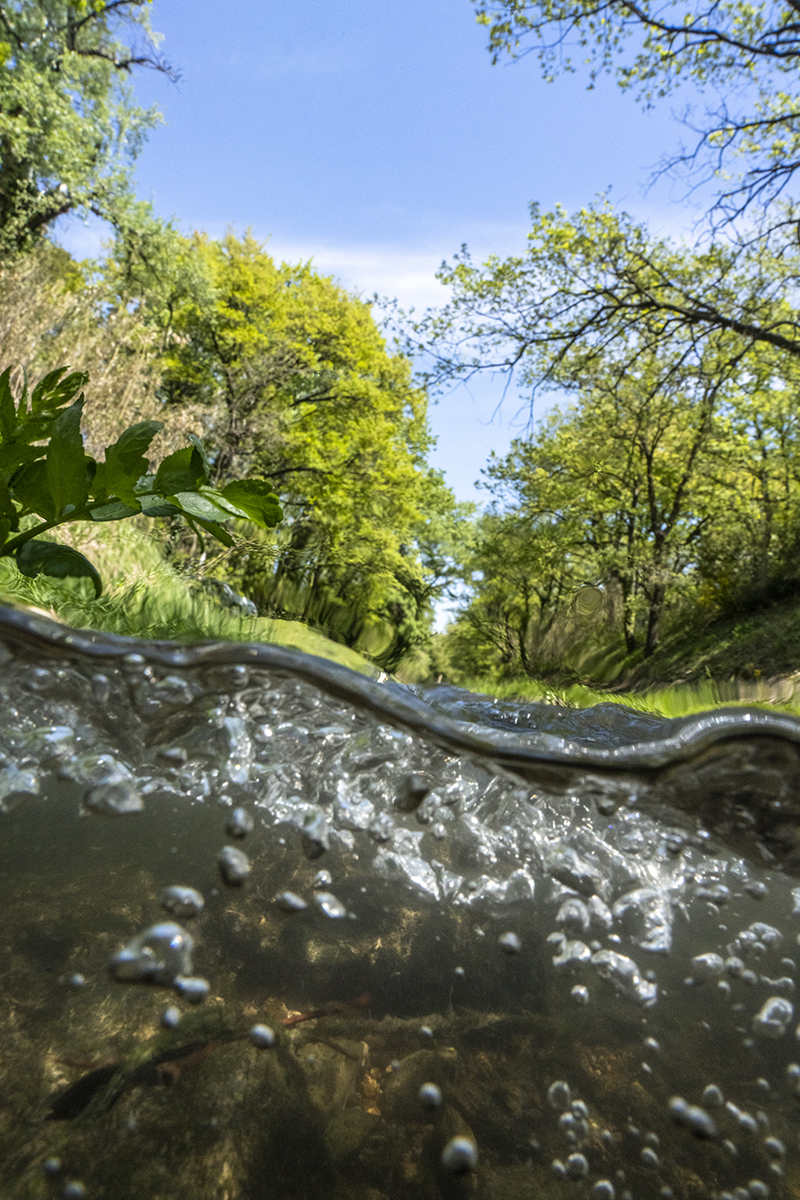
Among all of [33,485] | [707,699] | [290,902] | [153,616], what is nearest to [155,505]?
[33,485]

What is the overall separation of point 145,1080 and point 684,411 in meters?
13.7

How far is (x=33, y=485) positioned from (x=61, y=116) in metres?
20.3

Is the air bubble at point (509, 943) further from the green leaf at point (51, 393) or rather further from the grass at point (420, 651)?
the green leaf at point (51, 393)

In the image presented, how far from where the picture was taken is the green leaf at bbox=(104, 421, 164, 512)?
31.0 inches

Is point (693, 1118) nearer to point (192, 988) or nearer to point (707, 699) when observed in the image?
point (192, 988)

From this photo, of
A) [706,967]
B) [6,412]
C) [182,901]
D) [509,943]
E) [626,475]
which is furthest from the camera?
[626,475]

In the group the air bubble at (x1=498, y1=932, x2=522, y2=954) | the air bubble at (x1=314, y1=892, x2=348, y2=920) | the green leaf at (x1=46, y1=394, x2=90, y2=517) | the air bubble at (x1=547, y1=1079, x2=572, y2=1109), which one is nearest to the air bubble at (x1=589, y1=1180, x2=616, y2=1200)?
the air bubble at (x1=547, y1=1079, x2=572, y2=1109)

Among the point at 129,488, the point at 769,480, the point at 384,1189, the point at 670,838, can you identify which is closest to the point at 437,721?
the point at 670,838

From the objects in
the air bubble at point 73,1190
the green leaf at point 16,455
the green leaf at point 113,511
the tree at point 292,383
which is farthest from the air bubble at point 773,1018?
the tree at point 292,383

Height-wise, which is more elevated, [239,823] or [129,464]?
[129,464]

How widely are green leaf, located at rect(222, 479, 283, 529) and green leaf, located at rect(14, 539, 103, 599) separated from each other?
0.19 m

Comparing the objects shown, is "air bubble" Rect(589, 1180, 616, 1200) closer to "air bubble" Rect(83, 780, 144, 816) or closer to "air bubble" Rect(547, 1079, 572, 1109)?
"air bubble" Rect(547, 1079, 572, 1109)

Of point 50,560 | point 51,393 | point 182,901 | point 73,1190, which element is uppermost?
point 51,393

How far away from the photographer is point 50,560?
2.70 feet
